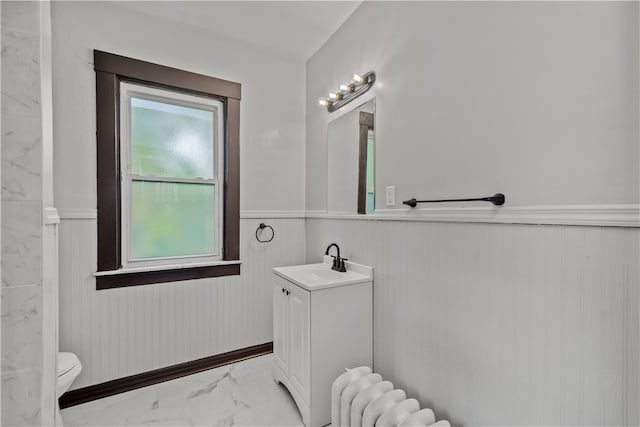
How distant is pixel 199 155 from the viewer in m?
2.30

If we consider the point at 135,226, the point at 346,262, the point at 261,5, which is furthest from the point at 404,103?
the point at 135,226

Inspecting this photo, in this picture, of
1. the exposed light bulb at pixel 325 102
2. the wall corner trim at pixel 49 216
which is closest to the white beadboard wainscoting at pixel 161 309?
the wall corner trim at pixel 49 216

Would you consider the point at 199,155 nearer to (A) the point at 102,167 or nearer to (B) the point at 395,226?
(A) the point at 102,167

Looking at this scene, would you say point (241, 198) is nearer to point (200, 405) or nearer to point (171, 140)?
point (171, 140)

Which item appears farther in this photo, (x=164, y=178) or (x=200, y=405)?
(x=164, y=178)

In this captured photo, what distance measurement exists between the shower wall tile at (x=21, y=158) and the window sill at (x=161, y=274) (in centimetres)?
136

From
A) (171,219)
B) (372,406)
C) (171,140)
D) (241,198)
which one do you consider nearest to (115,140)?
(171,140)

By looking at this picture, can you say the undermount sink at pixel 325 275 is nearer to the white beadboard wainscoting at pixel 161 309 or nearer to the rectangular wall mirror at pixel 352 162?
the rectangular wall mirror at pixel 352 162

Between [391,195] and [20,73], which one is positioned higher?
[20,73]

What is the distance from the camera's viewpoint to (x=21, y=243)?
2.56ft

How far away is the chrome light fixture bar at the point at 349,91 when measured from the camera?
182 cm

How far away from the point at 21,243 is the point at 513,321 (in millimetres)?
1599

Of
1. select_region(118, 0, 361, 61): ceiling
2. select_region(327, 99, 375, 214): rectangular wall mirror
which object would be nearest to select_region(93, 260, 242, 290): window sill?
select_region(327, 99, 375, 214): rectangular wall mirror

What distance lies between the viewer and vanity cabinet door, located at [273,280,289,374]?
1812mm
